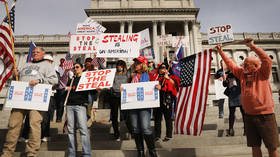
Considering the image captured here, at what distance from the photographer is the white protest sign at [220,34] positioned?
6.39 meters

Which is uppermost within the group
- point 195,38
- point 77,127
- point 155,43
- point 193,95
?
point 195,38

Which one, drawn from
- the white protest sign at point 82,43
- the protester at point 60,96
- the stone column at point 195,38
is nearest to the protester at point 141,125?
the white protest sign at point 82,43

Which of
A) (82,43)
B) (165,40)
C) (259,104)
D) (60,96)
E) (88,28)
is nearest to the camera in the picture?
(259,104)

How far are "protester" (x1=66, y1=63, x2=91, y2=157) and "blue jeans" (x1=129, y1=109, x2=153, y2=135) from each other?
954mm

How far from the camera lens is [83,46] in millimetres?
6383

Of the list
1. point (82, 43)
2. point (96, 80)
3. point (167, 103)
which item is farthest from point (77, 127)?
point (82, 43)

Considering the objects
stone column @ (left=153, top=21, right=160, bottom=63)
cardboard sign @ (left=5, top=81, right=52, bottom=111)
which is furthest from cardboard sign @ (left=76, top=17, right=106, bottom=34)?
stone column @ (left=153, top=21, right=160, bottom=63)

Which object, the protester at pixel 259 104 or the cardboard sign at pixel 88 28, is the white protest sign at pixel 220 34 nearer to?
the protester at pixel 259 104

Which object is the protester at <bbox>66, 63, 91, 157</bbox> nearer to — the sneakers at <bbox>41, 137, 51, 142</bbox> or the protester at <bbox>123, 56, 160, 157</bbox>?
the protester at <bbox>123, 56, 160, 157</bbox>

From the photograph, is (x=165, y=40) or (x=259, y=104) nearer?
(x=259, y=104)

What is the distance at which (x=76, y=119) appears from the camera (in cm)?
370

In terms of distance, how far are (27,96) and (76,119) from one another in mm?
1133

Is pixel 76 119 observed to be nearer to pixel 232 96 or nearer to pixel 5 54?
pixel 5 54

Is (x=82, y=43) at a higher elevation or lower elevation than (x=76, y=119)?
higher
